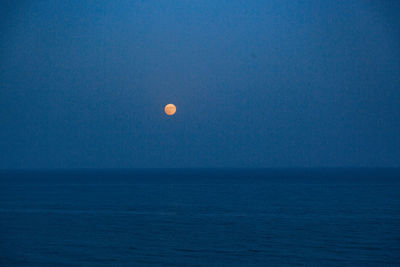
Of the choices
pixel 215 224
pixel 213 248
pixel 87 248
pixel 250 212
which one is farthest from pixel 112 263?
pixel 250 212

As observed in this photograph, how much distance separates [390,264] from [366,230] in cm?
976

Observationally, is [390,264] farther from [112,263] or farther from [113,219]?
[113,219]

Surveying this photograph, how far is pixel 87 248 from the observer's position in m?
23.1

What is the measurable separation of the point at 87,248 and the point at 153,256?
148 inches

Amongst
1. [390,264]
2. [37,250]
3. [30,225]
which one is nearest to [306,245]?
[390,264]

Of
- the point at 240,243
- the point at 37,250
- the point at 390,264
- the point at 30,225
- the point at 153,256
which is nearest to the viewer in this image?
the point at 390,264

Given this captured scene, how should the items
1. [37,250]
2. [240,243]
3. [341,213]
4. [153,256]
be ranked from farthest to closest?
[341,213]
[240,243]
[37,250]
[153,256]

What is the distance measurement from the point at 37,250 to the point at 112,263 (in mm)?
4945

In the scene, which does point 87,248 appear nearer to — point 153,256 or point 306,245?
point 153,256

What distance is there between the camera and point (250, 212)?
40062 mm

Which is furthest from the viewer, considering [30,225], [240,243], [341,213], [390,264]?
[341,213]

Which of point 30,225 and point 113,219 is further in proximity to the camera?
point 113,219

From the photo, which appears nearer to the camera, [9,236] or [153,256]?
[153,256]

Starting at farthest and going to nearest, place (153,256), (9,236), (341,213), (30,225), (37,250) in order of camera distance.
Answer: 1. (341,213)
2. (30,225)
3. (9,236)
4. (37,250)
5. (153,256)
